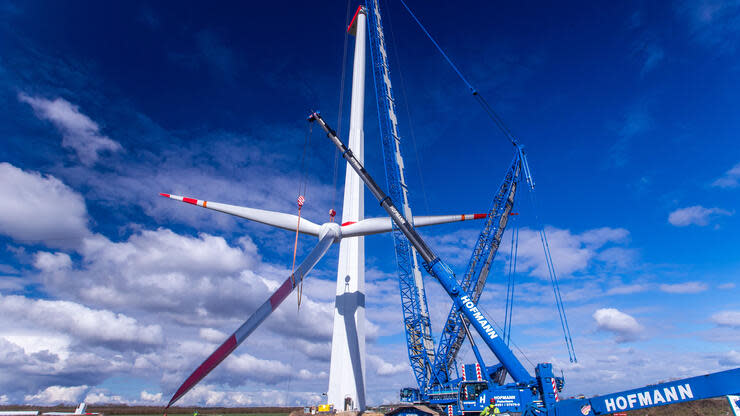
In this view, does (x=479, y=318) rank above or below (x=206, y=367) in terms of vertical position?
above

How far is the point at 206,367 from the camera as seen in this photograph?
18906 millimetres

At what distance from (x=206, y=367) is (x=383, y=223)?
1061 inches

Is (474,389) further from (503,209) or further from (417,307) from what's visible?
(503,209)

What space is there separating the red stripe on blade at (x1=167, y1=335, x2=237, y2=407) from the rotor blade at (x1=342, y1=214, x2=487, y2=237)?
81.6ft

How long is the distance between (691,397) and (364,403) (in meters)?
38.3

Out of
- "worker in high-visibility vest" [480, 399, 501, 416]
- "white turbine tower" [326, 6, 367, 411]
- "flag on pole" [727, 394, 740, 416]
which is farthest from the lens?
"white turbine tower" [326, 6, 367, 411]

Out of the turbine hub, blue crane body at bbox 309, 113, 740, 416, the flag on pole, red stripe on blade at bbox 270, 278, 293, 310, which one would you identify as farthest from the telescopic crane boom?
the flag on pole

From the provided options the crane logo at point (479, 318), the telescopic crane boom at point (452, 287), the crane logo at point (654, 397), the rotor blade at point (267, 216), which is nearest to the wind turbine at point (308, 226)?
the rotor blade at point (267, 216)

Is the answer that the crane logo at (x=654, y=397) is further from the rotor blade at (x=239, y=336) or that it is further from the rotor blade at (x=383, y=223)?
the rotor blade at (x=383, y=223)

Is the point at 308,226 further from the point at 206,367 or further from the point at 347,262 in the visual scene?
the point at 206,367

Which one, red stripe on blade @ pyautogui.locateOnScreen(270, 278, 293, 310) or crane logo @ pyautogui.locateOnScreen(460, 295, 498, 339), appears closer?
red stripe on blade @ pyautogui.locateOnScreen(270, 278, 293, 310)

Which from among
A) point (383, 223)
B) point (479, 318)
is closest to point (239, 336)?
point (479, 318)

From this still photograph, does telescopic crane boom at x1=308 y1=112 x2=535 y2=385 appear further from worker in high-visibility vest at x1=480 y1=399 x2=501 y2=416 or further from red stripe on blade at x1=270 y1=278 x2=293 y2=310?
red stripe on blade at x1=270 y1=278 x2=293 y2=310

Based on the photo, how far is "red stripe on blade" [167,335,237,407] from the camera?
18.5m
